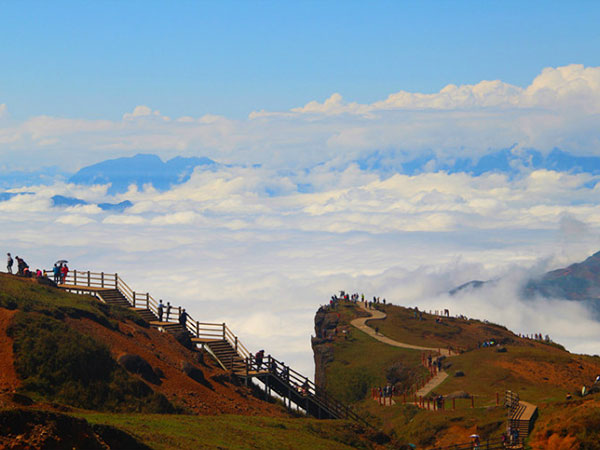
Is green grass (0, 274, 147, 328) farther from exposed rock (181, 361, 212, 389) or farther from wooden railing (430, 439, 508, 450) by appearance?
wooden railing (430, 439, 508, 450)

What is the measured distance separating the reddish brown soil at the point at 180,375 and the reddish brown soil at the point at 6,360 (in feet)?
15.5

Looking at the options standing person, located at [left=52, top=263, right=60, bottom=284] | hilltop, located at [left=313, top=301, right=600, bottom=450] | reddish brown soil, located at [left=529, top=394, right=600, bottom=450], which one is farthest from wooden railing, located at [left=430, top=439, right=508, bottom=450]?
standing person, located at [left=52, top=263, right=60, bottom=284]

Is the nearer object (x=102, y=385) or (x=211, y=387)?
(x=102, y=385)

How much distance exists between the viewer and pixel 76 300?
153 ft

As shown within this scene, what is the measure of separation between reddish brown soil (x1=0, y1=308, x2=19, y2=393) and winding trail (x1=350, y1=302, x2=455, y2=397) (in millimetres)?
31436

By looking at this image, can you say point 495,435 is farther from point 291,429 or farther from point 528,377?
point 528,377

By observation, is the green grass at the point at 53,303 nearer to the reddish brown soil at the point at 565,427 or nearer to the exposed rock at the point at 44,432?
the exposed rock at the point at 44,432

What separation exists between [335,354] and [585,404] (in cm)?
3843

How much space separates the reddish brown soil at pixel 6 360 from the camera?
31448 millimetres

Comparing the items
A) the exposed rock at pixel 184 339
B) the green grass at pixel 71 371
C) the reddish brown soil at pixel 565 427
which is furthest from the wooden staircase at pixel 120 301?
the reddish brown soil at pixel 565 427

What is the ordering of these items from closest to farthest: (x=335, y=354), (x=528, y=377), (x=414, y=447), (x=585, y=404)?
(x=585, y=404)
(x=414, y=447)
(x=528, y=377)
(x=335, y=354)

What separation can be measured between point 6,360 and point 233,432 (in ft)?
39.0

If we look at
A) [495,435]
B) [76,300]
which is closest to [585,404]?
[495,435]

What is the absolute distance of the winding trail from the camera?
55094mm
